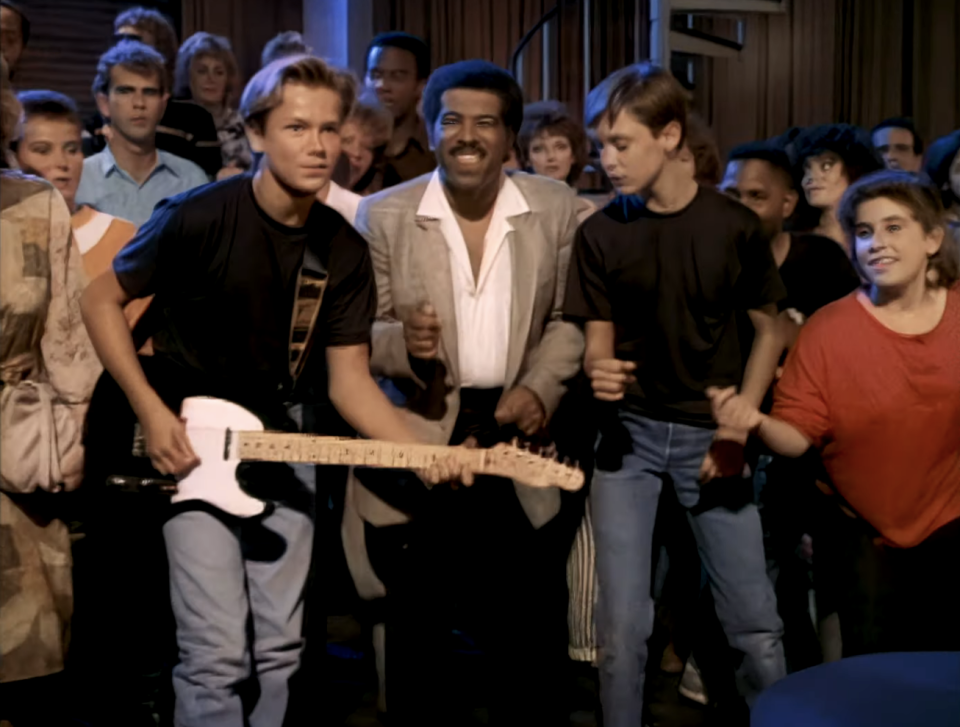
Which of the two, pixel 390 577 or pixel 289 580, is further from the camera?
pixel 390 577

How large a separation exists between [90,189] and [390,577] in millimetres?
1631

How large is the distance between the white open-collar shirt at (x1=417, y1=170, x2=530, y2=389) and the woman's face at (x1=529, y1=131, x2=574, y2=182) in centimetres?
127

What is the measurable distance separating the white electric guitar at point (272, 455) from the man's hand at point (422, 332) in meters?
0.27

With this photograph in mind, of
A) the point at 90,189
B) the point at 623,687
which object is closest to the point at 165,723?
the point at 623,687

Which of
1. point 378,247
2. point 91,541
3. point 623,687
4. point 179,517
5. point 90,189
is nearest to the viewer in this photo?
point 179,517

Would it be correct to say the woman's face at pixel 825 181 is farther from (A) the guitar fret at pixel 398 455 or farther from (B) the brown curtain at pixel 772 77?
(B) the brown curtain at pixel 772 77

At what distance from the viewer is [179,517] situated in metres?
2.90

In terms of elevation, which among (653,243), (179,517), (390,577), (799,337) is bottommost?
(390,577)

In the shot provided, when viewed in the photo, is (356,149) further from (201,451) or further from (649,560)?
(649,560)

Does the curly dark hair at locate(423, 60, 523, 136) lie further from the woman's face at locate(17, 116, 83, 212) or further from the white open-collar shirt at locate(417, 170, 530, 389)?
the woman's face at locate(17, 116, 83, 212)

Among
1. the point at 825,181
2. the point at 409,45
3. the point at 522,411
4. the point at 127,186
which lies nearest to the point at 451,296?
the point at 522,411

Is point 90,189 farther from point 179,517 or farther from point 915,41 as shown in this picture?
point 915,41

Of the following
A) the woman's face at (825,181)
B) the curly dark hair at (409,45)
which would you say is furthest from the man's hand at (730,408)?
the curly dark hair at (409,45)

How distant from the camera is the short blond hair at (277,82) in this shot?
2943 millimetres
